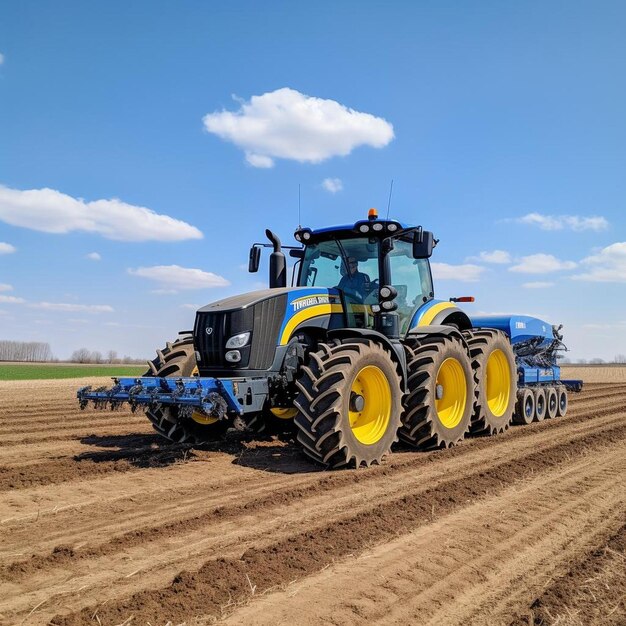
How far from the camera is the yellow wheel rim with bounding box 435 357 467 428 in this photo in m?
8.62

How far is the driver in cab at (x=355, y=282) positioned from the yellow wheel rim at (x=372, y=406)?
1.43 metres

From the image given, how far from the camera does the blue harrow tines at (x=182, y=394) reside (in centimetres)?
615

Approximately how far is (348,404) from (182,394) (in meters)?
1.79

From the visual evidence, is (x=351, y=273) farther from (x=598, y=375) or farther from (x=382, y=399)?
(x=598, y=375)

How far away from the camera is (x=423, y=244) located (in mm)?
7746

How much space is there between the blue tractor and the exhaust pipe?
0.01 meters

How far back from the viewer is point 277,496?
539 centimetres

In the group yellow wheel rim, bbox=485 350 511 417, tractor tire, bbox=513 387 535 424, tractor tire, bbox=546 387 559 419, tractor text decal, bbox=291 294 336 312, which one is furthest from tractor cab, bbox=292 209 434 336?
tractor tire, bbox=546 387 559 419

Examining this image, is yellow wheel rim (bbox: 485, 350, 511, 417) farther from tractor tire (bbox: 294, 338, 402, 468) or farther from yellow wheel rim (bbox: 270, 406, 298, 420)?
yellow wheel rim (bbox: 270, 406, 298, 420)

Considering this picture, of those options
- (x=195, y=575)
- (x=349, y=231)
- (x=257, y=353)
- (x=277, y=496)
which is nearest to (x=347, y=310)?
(x=349, y=231)

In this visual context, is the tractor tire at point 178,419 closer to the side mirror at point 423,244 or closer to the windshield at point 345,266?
the windshield at point 345,266

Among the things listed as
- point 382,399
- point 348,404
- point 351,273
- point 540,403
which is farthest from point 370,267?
point 540,403

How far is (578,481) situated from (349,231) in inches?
166

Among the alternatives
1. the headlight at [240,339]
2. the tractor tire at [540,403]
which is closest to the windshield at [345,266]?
the headlight at [240,339]
